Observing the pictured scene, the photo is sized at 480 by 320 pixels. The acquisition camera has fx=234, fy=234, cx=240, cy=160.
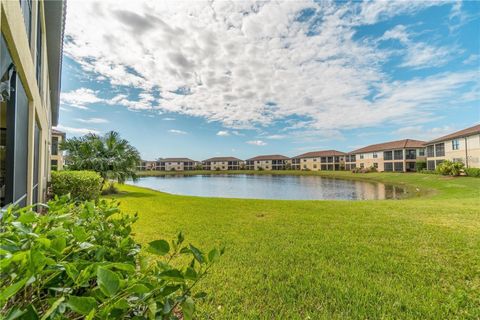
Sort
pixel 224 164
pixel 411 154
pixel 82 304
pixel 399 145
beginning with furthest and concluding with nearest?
pixel 224 164 → pixel 399 145 → pixel 411 154 → pixel 82 304

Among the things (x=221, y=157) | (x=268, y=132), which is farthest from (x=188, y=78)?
(x=221, y=157)

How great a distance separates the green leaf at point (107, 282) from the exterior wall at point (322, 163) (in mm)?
74388

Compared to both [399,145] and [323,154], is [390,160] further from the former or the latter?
[323,154]

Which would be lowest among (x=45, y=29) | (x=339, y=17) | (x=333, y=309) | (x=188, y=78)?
(x=333, y=309)

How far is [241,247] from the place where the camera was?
17.5 ft

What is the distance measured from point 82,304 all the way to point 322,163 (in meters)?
77.9

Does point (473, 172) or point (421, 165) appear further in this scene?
point (421, 165)

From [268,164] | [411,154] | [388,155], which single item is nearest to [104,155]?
[411,154]

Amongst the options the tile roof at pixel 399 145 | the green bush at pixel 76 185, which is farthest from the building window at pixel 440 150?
the green bush at pixel 76 185

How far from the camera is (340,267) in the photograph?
A: 13.8 feet

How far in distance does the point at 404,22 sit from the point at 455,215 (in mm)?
9563

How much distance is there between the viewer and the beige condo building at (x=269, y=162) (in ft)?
294

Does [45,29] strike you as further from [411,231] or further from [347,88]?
[347,88]

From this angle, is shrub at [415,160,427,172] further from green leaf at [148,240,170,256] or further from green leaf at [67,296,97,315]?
green leaf at [67,296,97,315]
